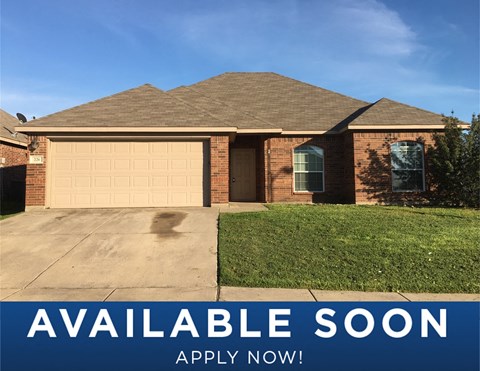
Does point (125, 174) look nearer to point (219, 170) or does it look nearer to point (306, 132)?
point (219, 170)

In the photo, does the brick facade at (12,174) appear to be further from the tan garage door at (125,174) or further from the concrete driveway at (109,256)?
the concrete driveway at (109,256)

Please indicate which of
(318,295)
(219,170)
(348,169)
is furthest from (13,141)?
(318,295)

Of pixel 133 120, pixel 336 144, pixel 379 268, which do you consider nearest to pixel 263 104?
pixel 336 144

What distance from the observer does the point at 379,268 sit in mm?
6562

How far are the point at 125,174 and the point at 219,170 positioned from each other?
10.4ft

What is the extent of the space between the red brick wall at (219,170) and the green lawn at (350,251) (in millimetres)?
1792

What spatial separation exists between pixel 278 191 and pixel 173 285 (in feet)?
30.3

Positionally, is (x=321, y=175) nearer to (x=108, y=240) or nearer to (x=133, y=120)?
(x=133, y=120)

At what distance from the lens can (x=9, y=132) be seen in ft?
60.0

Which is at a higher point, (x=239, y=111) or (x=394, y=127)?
(x=239, y=111)

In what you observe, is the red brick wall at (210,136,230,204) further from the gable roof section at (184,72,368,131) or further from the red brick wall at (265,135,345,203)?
the gable roof section at (184,72,368,131)

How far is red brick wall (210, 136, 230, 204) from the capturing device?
39.5ft

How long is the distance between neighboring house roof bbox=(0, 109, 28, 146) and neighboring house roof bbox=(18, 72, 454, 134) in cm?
681

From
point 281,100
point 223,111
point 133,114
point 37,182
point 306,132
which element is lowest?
point 37,182
